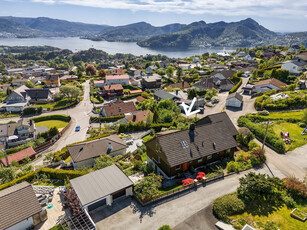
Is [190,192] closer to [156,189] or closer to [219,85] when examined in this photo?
[156,189]

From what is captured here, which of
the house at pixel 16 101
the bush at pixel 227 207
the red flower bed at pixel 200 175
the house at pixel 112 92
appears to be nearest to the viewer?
the bush at pixel 227 207

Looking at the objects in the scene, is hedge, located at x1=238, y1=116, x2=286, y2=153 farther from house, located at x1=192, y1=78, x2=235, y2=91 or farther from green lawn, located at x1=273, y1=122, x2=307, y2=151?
house, located at x1=192, y1=78, x2=235, y2=91

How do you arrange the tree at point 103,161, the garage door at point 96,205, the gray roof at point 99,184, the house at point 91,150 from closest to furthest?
the gray roof at point 99,184, the garage door at point 96,205, the tree at point 103,161, the house at point 91,150

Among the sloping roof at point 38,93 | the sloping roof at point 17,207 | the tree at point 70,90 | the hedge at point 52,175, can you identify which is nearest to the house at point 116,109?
the tree at point 70,90

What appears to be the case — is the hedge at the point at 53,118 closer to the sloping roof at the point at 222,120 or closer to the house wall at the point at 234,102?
the sloping roof at the point at 222,120

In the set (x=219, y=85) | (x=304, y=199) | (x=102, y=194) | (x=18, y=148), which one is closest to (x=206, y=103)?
(x=219, y=85)

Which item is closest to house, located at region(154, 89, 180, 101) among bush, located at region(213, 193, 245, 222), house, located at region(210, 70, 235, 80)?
house, located at region(210, 70, 235, 80)

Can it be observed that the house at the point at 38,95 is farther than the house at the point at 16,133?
Yes

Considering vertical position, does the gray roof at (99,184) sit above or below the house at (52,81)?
above
